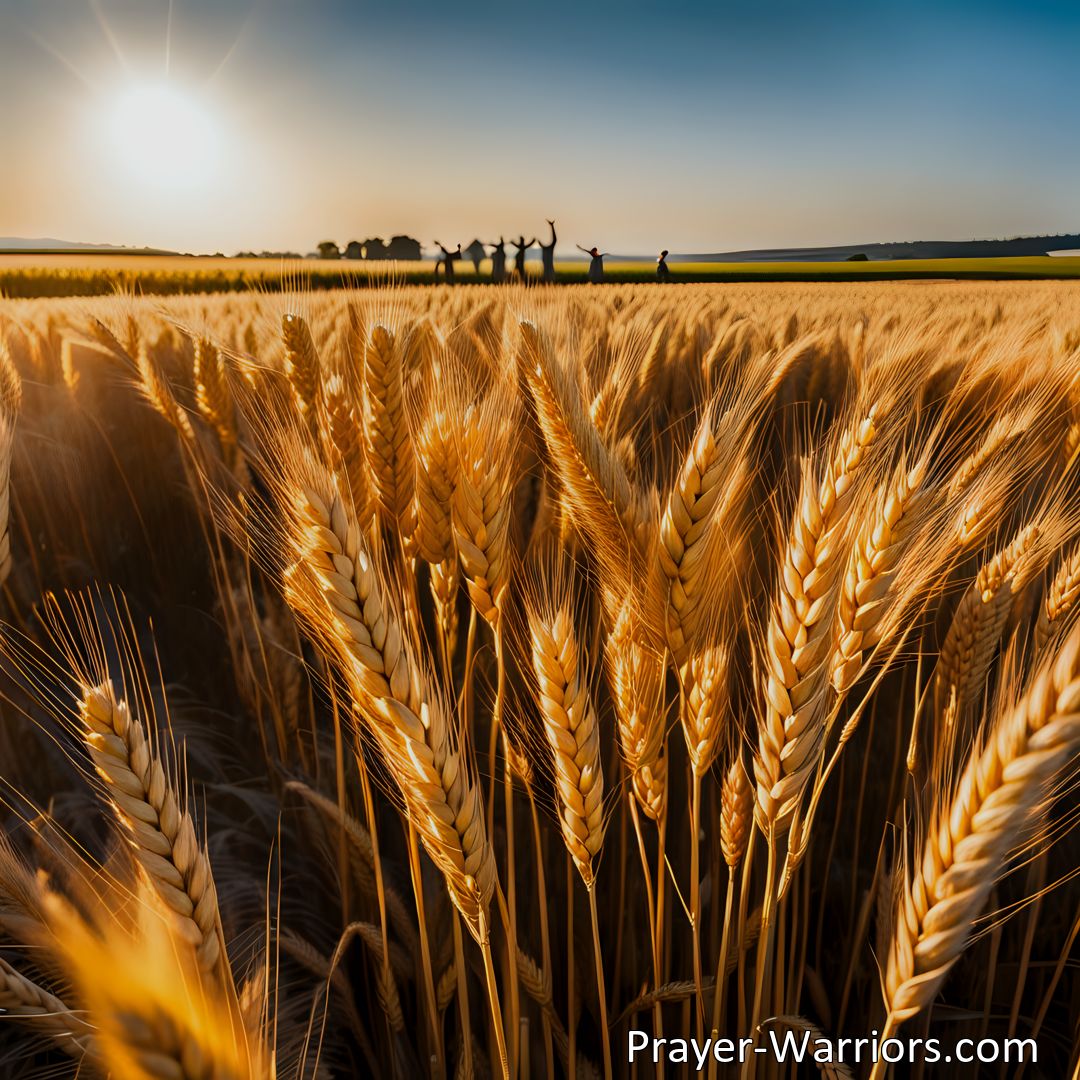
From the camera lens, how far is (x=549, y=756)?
1.31 m

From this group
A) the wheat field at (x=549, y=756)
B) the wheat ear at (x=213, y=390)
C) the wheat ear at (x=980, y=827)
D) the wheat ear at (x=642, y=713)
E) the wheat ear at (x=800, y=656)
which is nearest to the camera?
the wheat ear at (x=980, y=827)

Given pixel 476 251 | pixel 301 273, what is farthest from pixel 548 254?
pixel 301 273

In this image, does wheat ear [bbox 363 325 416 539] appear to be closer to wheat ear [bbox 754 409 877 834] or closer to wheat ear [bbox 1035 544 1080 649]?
wheat ear [bbox 754 409 877 834]

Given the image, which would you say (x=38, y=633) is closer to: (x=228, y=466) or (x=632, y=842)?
(x=228, y=466)

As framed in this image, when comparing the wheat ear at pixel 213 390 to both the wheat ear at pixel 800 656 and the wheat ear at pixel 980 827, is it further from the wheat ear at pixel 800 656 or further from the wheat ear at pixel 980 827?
the wheat ear at pixel 980 827

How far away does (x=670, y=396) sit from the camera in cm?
341

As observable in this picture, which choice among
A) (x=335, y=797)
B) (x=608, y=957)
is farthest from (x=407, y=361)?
(x=608, y=957)

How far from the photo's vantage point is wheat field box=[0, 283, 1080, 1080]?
73cm

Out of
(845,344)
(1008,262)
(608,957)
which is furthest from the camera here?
(1008,262)

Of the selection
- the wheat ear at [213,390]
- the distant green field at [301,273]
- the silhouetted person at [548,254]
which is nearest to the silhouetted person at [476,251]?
the distant green field at [301,273]

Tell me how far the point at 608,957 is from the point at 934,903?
3.39ft

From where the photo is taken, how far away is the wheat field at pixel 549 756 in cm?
73

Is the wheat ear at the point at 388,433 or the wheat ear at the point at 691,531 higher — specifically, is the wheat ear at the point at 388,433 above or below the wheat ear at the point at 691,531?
above

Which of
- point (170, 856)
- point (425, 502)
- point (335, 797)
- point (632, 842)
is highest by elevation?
point (425, 502)
